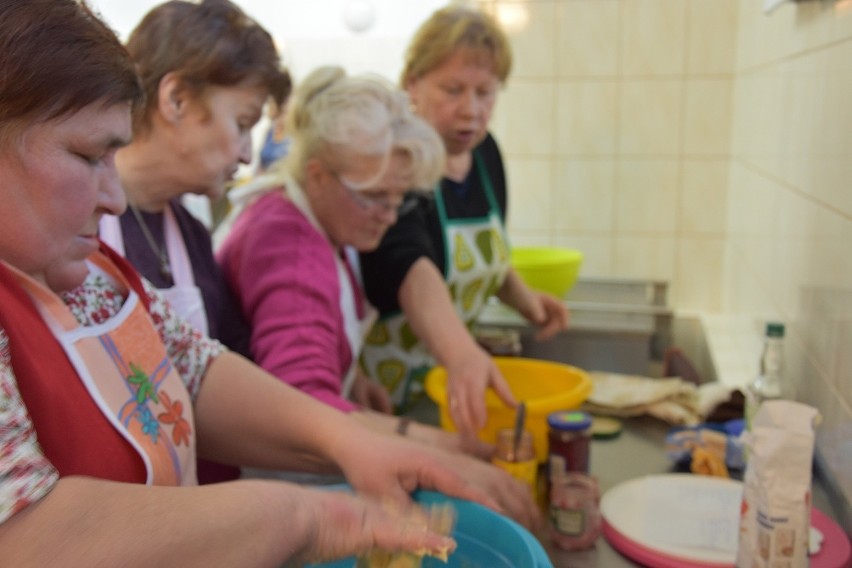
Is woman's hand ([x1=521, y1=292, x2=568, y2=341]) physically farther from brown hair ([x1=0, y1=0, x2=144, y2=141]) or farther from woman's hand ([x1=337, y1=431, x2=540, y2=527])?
brown hair ([x1=0, y1=0, x2=144, y2=141])

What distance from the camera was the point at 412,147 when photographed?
51.6 inches

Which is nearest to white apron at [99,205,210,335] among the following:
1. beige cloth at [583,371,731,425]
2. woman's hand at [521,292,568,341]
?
beige cloth at [583,371,731,425]

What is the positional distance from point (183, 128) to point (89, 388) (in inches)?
19.1

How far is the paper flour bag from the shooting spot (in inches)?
30.7

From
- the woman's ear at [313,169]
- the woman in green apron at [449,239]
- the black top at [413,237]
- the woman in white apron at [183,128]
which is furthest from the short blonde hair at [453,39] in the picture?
the woman in white apron at [183,128]

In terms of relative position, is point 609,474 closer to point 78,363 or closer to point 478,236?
point 478,236

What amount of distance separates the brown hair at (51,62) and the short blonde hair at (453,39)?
3.39 ft

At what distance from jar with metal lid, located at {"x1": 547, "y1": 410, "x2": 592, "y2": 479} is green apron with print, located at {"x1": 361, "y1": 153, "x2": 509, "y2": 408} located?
1.63ft

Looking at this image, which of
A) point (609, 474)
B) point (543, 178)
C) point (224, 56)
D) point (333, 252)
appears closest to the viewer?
point (224, 56)

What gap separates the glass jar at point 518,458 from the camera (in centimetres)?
108

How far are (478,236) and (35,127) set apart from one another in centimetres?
122

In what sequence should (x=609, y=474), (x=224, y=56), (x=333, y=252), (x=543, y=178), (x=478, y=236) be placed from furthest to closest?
(x=543, y=178), (x=478, y=236), (x=333, y=252), (x=609, y=474), (x=224, y=56)

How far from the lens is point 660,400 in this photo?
1440mm

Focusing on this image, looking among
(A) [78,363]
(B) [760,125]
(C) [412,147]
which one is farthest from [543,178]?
(A) [78,363]
